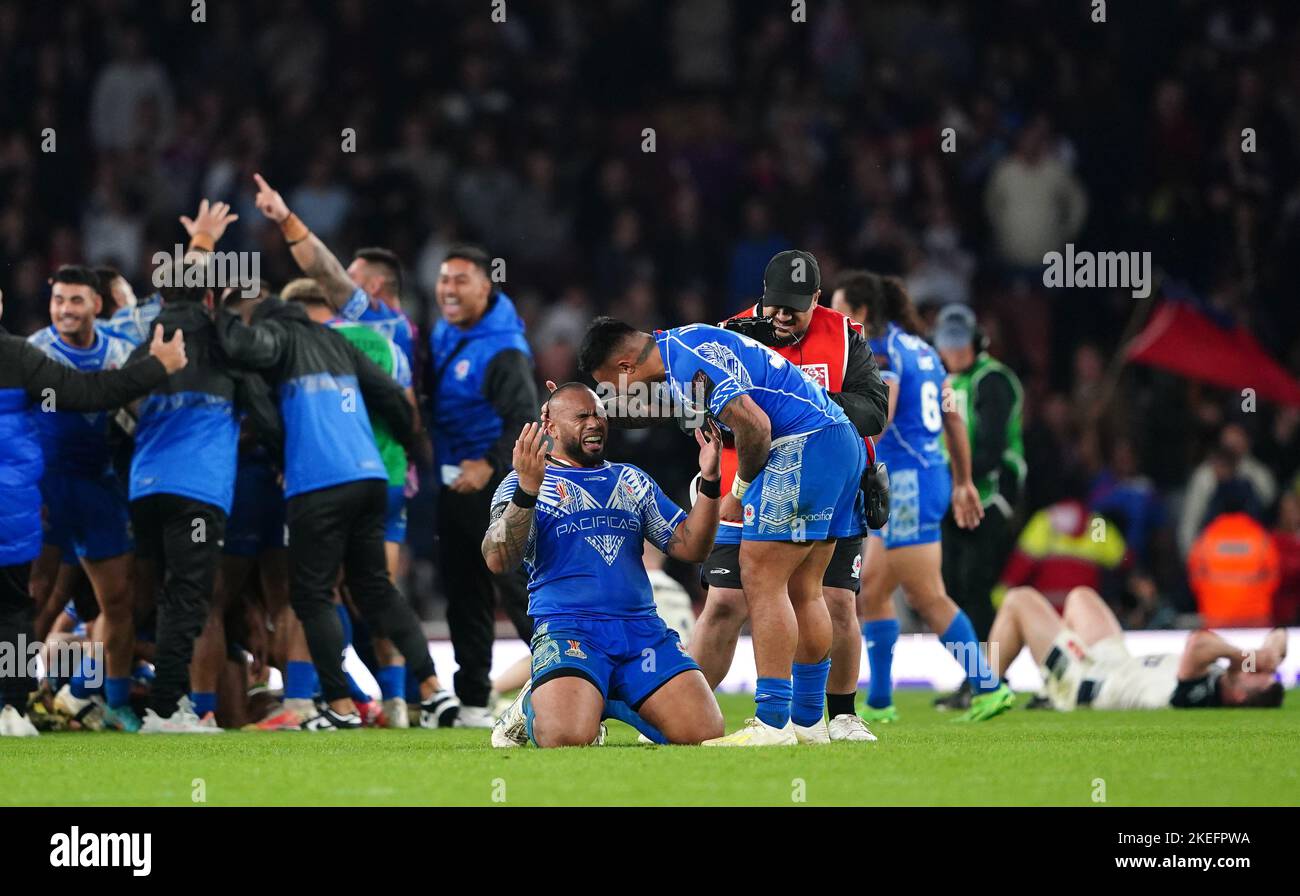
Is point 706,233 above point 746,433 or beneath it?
above

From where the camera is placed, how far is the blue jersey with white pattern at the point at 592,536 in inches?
313

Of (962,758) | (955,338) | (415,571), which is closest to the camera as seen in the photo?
(962,758)

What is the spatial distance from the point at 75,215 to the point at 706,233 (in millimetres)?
6021

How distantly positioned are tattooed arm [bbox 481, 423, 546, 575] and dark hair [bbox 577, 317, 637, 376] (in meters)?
0.33

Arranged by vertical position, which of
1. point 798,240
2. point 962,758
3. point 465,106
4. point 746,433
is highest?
point 465,106

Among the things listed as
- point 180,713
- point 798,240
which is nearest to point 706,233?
point 798,240

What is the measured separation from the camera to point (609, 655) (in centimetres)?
789

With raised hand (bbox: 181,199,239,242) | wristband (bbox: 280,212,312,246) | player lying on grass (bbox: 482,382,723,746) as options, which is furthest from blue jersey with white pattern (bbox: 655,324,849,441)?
wristband (bbox: 280,212,312,246)

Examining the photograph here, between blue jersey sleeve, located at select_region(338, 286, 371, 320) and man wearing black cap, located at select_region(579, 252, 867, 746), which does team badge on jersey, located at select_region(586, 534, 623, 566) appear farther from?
blue jersey sleeve, located at select_region(338, 286, 371, 320)

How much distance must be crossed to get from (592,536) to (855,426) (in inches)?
50.2

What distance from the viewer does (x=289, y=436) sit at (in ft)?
32.3

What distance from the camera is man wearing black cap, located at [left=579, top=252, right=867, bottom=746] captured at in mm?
7438

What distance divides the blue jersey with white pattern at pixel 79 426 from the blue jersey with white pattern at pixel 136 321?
0.06 m

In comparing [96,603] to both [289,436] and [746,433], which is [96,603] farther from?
[746,433]
